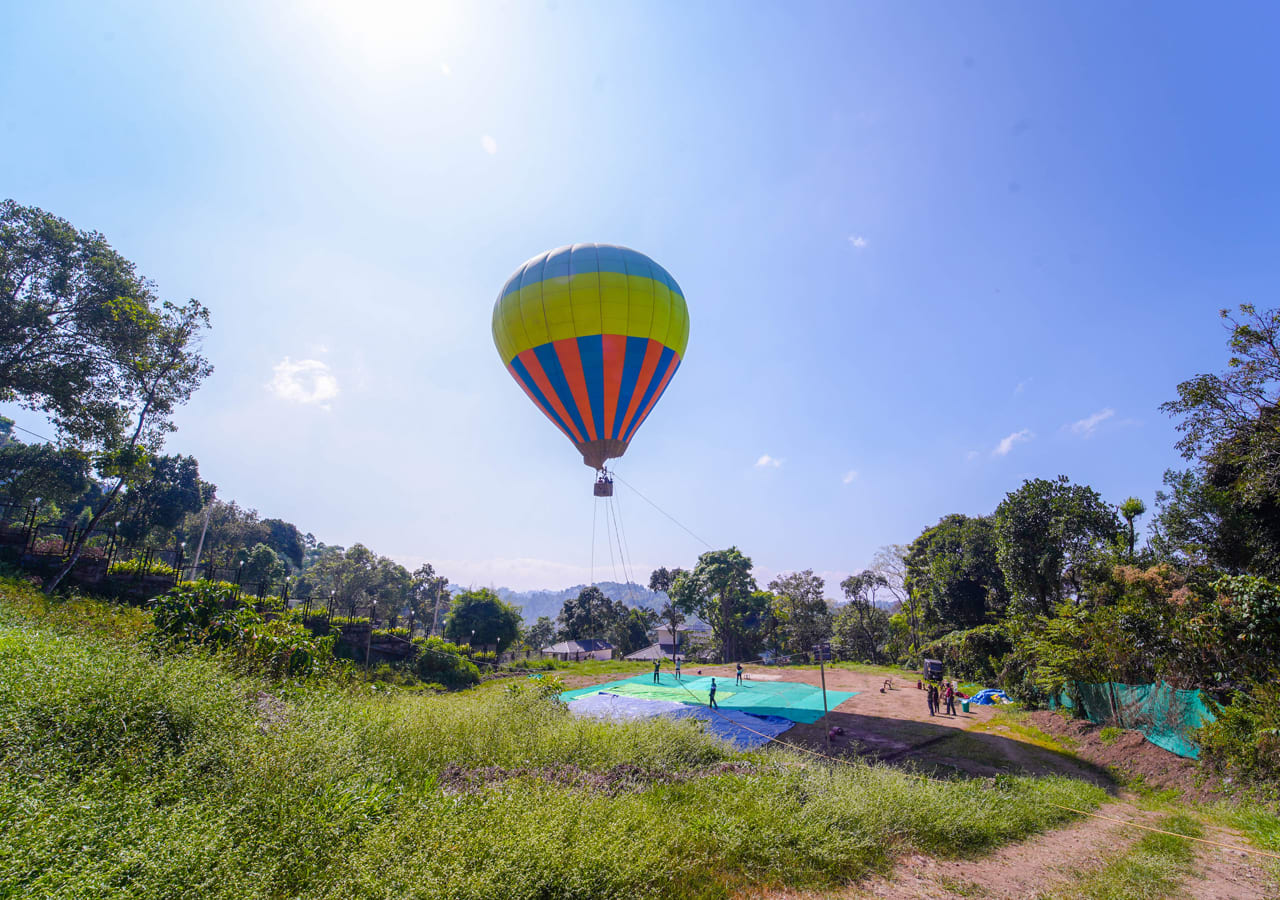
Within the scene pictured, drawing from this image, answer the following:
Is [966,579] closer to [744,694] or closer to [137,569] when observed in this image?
[744,694]

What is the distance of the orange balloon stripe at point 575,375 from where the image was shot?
1423 cm

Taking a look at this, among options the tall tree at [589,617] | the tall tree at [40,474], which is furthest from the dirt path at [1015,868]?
the tall tree at [589,617]

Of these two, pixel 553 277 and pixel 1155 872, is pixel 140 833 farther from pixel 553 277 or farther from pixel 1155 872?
pixel 553 277

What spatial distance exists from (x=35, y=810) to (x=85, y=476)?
48.6 metres

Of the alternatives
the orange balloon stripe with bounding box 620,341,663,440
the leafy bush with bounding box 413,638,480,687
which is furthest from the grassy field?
the leafy bush with bounding box 413,638,480,687

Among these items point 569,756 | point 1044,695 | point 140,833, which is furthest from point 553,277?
point 1044,695

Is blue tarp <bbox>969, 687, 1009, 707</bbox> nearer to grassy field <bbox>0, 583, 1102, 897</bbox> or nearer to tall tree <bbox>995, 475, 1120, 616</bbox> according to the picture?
tall tree <bbox>995, 475, 1120, 616</bbox>

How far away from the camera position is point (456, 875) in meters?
3.92

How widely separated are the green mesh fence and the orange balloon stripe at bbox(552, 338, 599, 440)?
15.9 m

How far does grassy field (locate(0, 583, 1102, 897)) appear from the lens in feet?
12.0

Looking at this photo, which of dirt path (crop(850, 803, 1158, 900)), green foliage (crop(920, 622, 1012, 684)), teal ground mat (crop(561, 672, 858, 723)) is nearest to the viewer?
dirt path (crop(850, 803, 1158, 900))

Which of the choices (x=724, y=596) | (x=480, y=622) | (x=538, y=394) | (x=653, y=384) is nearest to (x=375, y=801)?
(x=538, y=394)

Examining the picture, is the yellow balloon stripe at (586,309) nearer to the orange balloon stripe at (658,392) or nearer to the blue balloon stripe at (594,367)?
the blue balloon stripe at (594,367)

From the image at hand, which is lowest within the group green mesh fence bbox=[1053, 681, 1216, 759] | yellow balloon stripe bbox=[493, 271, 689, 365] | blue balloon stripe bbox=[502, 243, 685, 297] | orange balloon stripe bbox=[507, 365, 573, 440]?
green mesh fence bbox=[1053, 681, 1216, 759]
